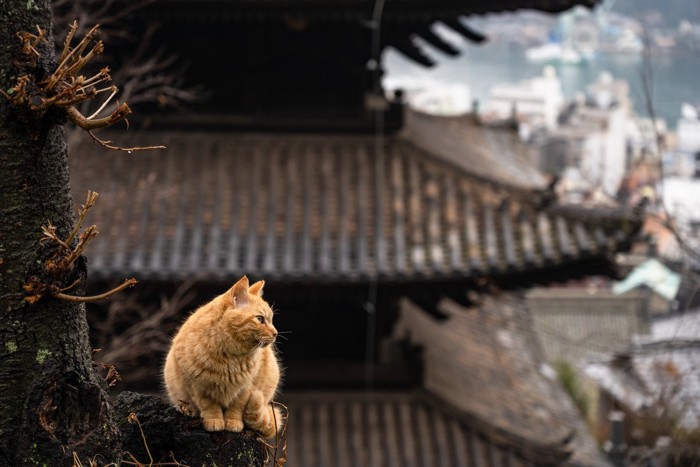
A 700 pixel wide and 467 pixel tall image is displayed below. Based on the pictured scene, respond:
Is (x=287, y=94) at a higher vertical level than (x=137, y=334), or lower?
higher

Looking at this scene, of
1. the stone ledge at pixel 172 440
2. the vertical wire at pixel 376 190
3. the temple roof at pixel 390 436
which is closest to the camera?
the stone ledge at pixel 172 440

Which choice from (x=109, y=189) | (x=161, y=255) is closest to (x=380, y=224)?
(x=161, y=255)

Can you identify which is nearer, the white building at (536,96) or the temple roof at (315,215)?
the temple roof at (315,215)

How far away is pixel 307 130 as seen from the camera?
431 inches

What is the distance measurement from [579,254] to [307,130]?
3.25m

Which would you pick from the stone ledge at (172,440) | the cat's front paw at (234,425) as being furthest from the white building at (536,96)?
the stone ledge at (172,440)

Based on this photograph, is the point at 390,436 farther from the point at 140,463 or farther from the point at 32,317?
the point at 32,317

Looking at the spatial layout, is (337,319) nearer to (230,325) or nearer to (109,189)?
(109,189)

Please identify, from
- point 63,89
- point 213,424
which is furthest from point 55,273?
point 213,424

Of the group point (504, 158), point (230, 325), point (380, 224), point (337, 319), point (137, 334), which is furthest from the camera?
point (504, 158)

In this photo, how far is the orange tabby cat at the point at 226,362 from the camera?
3.45m

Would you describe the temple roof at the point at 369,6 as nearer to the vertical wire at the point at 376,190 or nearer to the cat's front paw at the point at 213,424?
the vertical wire at the point at 376,190

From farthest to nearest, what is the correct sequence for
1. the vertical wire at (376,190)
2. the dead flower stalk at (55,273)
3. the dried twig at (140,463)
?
the vertical wire at (376,190) → the dried twig at (140,463) → the dead flower stalk at (55,273)

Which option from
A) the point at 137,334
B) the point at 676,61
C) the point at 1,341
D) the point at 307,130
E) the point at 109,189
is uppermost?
the point at 676,61
